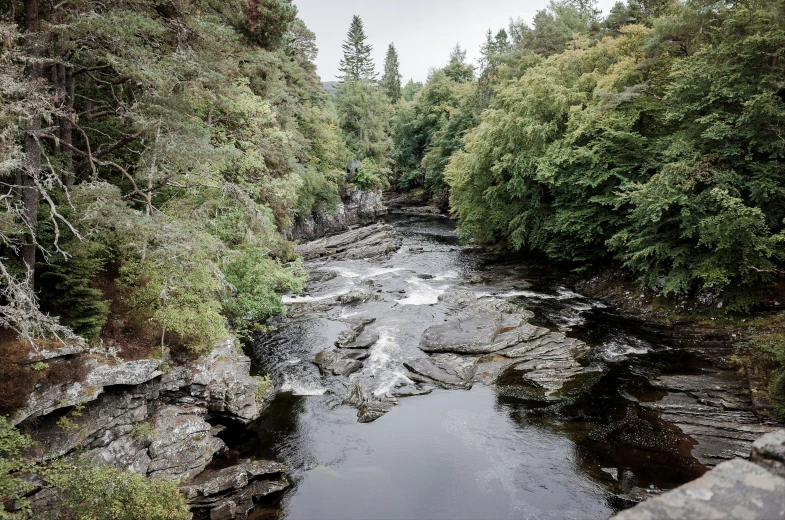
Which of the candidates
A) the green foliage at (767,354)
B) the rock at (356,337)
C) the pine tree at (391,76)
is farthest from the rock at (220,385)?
the pine tree at (391,76)

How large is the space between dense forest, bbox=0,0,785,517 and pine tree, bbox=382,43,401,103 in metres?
71.5

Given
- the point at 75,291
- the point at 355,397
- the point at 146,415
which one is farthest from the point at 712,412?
the point at 75,291

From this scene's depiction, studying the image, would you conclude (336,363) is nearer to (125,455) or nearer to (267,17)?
(125,455)

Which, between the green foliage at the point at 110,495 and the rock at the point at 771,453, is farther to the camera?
the green foliage at the point at 110,495

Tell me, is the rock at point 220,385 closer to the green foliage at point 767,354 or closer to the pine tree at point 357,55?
the green foliage at point 767,354

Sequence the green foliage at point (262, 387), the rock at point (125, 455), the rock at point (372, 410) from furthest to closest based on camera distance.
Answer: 1. the green foliage at point (262, 387)
2. the rock at point (372, 410)
3. the rock at point (125, 455)

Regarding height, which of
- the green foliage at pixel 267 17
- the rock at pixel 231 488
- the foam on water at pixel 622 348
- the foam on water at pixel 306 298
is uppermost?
the green foliage at pixel 267 17

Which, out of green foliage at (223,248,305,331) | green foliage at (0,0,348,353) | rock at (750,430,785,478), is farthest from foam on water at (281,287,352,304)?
rock at (750,430,785,478)

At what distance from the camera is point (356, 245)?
115 feet

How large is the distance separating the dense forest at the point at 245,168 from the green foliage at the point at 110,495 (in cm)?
9

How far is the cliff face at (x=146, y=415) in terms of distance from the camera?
9.12 meters

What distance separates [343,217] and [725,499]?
44.5 metres

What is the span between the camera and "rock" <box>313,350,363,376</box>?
16500 mm

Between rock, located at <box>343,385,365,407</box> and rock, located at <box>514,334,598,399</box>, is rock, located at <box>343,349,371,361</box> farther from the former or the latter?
rock, located at <box>514,334,598,399</box>
